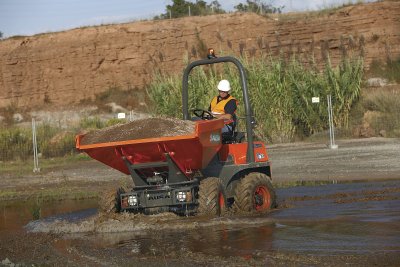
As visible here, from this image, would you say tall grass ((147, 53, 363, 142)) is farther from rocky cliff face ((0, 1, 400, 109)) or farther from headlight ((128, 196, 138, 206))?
headlight ((128, 196, 138, 206))

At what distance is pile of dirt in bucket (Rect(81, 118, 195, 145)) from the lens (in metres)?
13.1

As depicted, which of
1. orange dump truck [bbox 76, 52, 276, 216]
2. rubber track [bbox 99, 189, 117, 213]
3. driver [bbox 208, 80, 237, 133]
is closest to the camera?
orange dump truck [bbox 76, 52, 276, 216]

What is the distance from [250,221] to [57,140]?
25.0 metres

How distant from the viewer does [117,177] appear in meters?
25.5

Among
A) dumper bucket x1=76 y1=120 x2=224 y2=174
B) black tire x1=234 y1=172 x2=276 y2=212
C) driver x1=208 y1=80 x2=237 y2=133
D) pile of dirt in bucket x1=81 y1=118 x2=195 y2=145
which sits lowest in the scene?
black tire x1=234 y1=172 x2=276 y2=212

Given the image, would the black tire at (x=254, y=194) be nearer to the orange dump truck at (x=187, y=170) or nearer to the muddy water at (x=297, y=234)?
the orange dump truck at (x=187, y=170)

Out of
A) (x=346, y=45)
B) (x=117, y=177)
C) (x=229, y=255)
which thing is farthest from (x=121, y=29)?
(x=229, y=255)

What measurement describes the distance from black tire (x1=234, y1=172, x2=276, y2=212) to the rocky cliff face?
36.6m

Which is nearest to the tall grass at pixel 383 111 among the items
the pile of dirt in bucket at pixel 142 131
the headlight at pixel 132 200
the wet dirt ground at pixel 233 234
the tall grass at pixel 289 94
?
the tall grass at pixel 289 94

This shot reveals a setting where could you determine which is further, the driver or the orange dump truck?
the driver

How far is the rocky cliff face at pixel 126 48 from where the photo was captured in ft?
172

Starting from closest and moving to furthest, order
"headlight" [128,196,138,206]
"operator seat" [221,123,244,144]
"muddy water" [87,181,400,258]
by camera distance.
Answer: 1. "muddy water" [87,181,400,258]
2. "headlight" [128,196,138,206]
3. "operator seat" [221,123,244,144]

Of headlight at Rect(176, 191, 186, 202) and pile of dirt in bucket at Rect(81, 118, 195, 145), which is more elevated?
pile of dirt in bucket at Rect(81, 118, 195, 145)

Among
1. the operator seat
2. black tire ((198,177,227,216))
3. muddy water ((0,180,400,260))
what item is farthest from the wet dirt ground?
the operator seat
